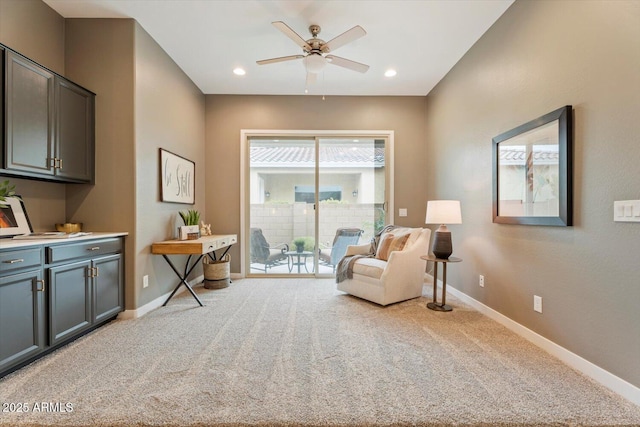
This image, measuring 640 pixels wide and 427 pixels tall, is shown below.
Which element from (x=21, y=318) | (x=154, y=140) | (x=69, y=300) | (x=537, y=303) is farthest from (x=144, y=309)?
(x=537, y=303)

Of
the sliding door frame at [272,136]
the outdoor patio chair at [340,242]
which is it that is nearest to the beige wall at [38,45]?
the sliding door frame at [272,136]

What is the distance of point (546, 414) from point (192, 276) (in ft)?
12.6

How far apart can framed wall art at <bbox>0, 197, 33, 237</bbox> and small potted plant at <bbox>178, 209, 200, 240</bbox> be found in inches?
48.0

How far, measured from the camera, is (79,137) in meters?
2.50

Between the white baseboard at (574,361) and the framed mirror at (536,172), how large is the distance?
87 centimetres

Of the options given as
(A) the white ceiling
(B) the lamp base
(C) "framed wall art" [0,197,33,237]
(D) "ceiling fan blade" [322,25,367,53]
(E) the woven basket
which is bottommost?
(E) the woven basket

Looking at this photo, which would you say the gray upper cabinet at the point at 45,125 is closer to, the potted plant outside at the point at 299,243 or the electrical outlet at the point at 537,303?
the potted plant outside at the point at 299,243

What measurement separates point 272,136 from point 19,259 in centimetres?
317

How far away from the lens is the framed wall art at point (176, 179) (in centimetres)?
311

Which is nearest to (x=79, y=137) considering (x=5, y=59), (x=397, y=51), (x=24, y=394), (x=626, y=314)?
(x=5, y=59)

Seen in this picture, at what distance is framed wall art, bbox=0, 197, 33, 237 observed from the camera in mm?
2033

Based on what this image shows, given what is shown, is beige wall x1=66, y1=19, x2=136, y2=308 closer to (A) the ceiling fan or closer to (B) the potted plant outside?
(A) the ceiling fan

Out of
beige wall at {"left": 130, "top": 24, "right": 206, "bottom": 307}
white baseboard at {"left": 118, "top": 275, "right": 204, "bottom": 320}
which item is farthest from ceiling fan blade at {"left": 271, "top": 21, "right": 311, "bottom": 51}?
white baseboard at {"left": 118, "top": 275, "right": 204, "bottom": 320}

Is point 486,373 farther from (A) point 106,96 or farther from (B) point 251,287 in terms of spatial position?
(A) point 106,96
